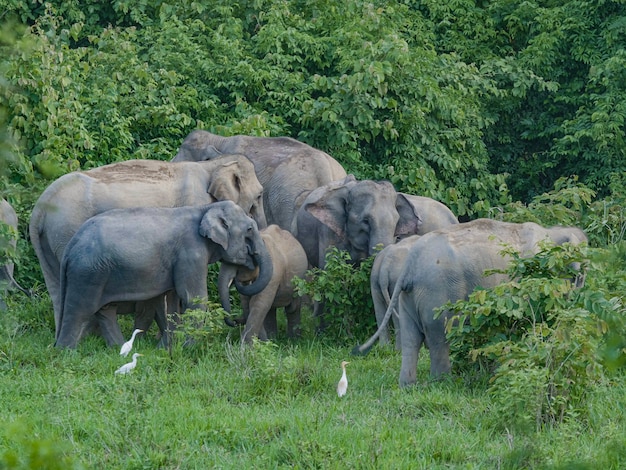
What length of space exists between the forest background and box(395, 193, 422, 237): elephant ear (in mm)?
1341

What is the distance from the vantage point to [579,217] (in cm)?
1035

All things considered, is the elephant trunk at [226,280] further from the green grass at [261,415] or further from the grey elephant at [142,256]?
the green grass at [261,415]

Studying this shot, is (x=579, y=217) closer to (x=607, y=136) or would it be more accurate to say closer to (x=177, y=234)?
(x=607, y=136)

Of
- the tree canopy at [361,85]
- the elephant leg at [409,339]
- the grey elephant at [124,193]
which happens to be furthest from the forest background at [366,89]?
the elephant leg at [409,339]

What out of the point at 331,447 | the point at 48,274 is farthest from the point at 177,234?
the point at 331,447

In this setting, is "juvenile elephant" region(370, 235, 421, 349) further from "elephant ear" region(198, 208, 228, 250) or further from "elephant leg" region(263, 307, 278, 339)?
"elephant ear" region(198, 208, 228, 250)

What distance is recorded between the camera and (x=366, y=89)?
11.8m

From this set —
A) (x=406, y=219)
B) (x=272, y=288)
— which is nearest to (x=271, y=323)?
(x=272, y=288)

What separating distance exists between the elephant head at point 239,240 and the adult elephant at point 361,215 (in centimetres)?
98

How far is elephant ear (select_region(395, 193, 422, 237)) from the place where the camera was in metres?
9.55

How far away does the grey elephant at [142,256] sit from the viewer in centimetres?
823

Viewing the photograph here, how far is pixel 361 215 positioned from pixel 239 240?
1.26m

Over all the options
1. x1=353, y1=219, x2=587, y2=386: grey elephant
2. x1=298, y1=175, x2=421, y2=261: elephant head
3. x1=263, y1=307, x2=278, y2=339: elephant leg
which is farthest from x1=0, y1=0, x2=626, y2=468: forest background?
x1=353, y1=219, x2=587, y2=386: grey elephant

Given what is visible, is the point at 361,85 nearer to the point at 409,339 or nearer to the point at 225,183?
the point at 225,183
